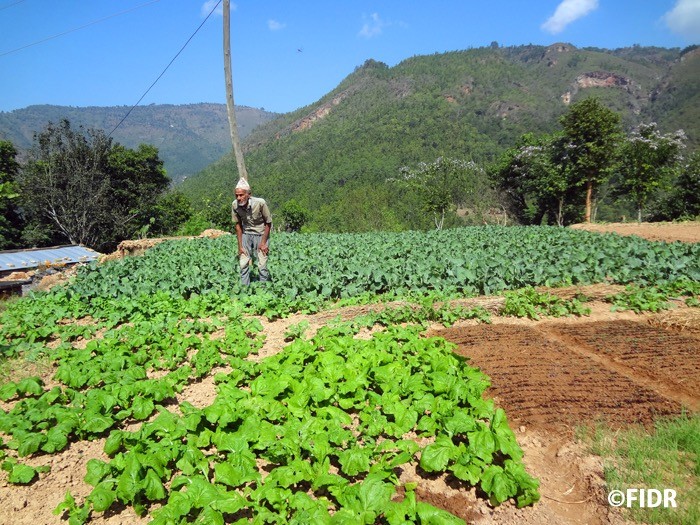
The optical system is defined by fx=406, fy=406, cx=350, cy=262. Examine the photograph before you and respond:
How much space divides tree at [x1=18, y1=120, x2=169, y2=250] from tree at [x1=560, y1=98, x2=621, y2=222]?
1288 inches

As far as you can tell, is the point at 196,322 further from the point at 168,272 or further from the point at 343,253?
the point at 343,253

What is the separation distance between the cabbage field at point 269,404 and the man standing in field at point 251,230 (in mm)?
515


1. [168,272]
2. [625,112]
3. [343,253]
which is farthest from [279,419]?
[625,112]

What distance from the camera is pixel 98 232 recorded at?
28.5 m

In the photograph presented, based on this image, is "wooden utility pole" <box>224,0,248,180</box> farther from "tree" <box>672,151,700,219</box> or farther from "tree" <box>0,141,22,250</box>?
"tree" <box>672,151,700,219</box>

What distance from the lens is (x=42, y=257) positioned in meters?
15.8

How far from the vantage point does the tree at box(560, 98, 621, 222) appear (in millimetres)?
27250

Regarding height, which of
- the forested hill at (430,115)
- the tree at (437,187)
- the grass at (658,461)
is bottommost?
the grass at (658,461)

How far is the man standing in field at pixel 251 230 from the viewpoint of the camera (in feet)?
24.2

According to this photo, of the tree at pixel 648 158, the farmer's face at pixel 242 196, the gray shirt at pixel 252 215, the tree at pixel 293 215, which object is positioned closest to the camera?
the farmer's face at pixel 242 196

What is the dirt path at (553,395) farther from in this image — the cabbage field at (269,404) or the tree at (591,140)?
the tree at (591,140)

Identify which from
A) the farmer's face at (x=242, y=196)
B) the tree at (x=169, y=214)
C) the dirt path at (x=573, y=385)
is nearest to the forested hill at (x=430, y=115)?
the tree at (x=169, y=214)

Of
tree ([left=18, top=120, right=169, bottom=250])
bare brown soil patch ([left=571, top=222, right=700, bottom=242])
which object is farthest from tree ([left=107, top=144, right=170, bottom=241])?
bare brown soil patch ([left=571, top=222, right=700, bottom=242])

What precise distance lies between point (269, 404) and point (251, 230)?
4760 millimetres
